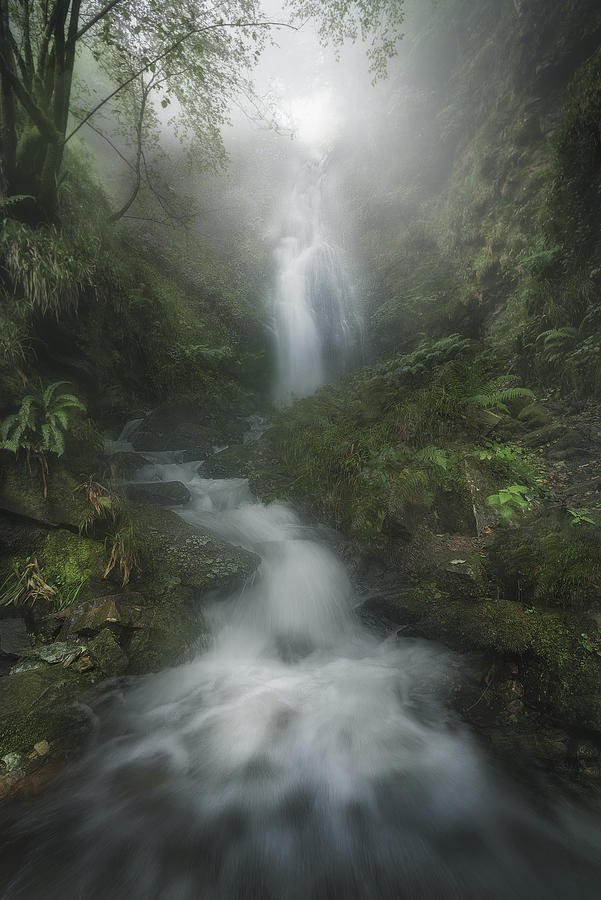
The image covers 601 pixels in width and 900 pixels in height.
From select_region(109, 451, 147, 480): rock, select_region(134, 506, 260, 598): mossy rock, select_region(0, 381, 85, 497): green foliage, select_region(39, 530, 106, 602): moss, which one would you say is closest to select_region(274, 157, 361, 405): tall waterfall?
select_region(109, 451, 147, 480): rock

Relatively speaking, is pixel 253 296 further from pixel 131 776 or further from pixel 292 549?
pixel 131 776

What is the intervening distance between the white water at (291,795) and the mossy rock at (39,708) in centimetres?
28

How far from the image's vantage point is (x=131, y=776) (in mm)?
2619

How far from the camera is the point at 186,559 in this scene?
4355mm

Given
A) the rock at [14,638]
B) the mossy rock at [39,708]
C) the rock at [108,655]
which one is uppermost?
the rock at [14,638]

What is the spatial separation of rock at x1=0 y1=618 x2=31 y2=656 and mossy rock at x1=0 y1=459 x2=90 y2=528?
107cm

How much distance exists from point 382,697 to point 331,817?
111 centimetres

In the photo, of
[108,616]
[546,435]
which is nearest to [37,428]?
[108,616]

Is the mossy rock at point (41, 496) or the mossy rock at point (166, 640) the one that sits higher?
the mossy rock at point (41, 496)

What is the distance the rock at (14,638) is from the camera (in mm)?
3160

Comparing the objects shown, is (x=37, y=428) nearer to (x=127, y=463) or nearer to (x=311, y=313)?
(x=127, y=463)

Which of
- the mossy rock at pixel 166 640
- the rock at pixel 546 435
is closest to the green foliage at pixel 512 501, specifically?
the rock at pixel 546 435

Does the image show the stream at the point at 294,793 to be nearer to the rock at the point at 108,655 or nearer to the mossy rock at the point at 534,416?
the rock at the point at 108,655

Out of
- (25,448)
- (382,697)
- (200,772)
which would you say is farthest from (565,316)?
(25,448)
